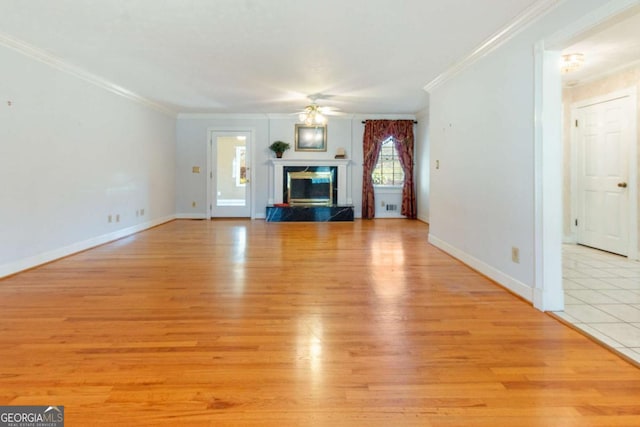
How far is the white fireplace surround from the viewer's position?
785cm

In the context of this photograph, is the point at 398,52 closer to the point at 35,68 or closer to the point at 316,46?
the point at 316,46

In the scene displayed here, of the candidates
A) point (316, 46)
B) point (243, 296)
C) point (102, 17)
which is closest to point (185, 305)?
point (243, 296)

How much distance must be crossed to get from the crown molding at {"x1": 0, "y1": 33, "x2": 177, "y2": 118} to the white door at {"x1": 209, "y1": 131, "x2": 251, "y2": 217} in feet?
6.28

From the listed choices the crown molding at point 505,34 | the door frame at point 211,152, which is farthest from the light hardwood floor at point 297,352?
the door frame at point 211,152

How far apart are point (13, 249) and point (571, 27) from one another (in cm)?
491

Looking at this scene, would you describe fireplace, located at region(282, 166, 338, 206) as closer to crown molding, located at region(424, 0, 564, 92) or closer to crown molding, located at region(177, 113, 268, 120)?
crown molding, located at region(177, 113, 268, 120)

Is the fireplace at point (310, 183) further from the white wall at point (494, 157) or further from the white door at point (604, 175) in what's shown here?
the white door at point (604, 175)

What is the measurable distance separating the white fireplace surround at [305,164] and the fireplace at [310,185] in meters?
0.07

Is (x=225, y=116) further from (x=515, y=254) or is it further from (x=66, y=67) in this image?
(x=515, y=254)

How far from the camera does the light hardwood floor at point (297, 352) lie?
1.43 meters

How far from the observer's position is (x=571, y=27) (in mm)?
2287

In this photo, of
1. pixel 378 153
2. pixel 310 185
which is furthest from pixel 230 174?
pixel 378 153

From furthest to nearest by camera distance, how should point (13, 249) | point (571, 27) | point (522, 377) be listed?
point (13, 249) → point (571, 27) → point (522, 377)

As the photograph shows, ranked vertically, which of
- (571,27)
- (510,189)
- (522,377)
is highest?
(571,27)
